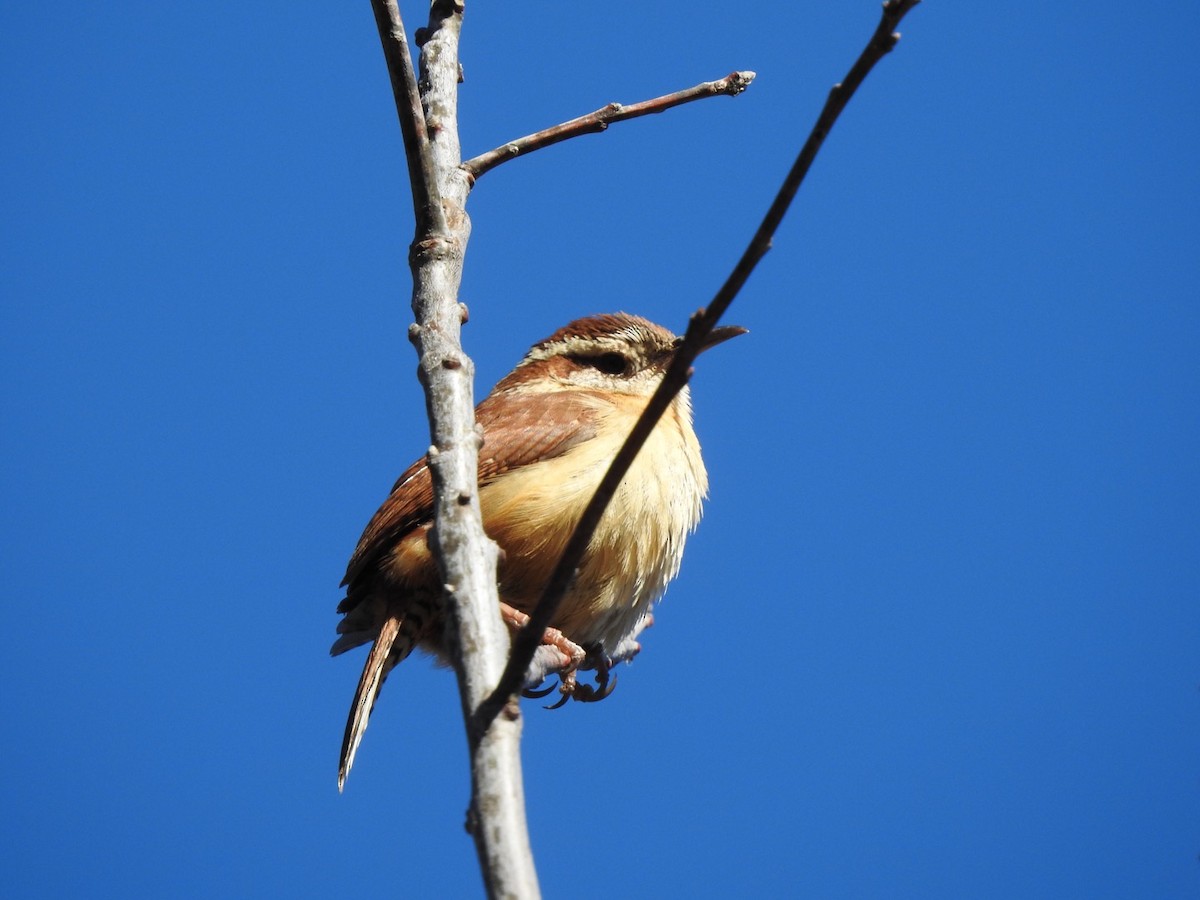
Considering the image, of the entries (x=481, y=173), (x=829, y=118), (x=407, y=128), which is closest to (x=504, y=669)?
(x=829, y=118)

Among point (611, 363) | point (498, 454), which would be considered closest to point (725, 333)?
point (611, 363)

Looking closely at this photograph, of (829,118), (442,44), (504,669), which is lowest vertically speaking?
(504,669)

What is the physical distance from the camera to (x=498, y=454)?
5.09 metres

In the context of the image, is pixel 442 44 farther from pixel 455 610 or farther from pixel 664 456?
pixel 455 610

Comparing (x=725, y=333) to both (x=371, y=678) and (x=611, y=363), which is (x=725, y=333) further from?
(x=371, y=678)

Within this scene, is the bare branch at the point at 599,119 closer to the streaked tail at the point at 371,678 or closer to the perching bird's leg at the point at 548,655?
the perching bird's leg at the point at 548,655

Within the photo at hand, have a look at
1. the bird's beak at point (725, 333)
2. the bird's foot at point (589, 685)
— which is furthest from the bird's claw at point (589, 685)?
the bird's beak at point (725, 333)

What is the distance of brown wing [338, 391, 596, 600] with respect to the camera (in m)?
5.01

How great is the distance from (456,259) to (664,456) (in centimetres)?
184

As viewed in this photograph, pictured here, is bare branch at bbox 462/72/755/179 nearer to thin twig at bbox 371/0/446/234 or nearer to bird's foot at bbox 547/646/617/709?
thin twig at bbox 371/0/446/234

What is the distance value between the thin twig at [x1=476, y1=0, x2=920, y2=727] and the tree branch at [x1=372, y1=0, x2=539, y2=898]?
28cm

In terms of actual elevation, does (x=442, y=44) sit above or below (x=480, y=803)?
above

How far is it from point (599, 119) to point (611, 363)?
86.5 inches

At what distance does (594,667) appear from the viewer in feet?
17.8
